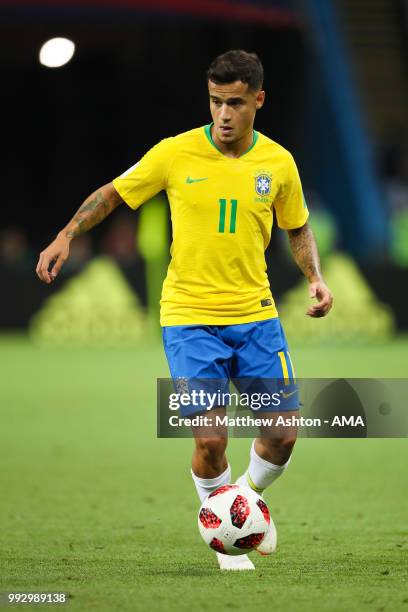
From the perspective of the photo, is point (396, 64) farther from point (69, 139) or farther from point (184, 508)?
point (184, 508)

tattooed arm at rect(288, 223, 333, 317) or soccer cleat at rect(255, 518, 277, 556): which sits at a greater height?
tattooed arm at rect(288, 223, 333, 317)

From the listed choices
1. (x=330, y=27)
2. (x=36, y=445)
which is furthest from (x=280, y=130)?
(x=36, y=445)

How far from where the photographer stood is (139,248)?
2102 centimetres

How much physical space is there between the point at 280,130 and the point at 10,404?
12.7m

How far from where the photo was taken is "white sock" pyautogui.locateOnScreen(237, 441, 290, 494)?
6.34 metres

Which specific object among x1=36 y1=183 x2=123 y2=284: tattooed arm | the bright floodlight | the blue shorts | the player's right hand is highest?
the bright floodlight

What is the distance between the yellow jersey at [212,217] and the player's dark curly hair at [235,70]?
0.29 meters

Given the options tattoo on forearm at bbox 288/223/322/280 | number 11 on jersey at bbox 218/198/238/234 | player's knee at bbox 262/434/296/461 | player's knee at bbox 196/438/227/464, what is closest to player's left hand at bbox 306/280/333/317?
tattoo on forearm at bbox 288/223/322/280

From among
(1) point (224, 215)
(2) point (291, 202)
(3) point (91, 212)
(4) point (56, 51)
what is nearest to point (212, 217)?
(1) point (224, 215)

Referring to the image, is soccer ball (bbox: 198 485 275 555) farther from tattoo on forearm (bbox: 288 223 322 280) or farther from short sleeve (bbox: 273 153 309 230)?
short sleeve (bbox: 273 153 309 230)

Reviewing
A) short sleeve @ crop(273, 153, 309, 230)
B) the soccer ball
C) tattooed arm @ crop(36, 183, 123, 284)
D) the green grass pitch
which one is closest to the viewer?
the green grass pitch

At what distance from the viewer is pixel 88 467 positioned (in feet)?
31.6

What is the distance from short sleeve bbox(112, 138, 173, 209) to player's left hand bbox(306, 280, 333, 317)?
829mm

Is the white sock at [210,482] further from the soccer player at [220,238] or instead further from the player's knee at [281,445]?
the player's knee at [281,445]
